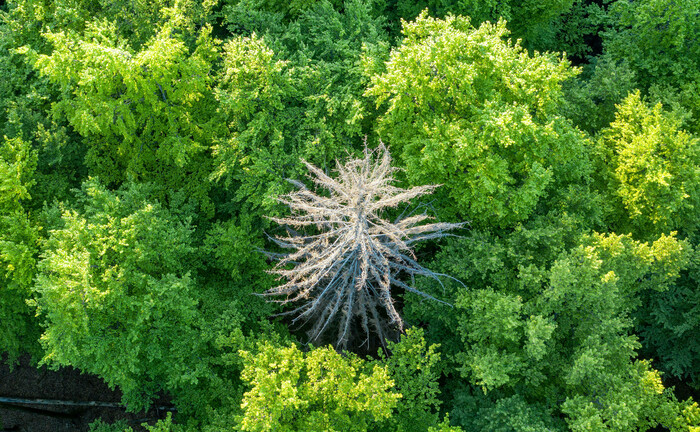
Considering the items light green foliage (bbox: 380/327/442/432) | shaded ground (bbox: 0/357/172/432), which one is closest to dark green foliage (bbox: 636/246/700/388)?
light green foliage (bbox: 380/327/442/432)

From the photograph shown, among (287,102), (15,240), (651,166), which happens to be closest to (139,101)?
(287,102)

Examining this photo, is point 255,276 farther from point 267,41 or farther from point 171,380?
point 267,41

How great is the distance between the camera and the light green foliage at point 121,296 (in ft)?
41.5

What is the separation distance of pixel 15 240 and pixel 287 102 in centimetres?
906

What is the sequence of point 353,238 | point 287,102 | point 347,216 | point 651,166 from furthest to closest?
point 287,102
point 651,166
point 347,216
point 353,238

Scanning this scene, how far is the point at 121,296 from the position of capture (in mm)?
13391

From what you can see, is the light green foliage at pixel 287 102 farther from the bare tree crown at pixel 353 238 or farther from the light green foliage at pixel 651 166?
the light green foliage at pixel 651 166

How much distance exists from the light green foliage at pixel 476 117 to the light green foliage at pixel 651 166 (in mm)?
2377

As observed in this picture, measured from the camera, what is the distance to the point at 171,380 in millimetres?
14281

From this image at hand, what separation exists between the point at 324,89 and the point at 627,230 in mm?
11609

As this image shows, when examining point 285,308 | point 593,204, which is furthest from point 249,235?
point 593,204

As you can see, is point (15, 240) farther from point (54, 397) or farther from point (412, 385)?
point (412, 385)

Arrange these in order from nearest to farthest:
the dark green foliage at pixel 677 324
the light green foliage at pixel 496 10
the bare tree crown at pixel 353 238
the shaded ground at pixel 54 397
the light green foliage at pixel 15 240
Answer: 1. the bare tree crown at pixel 353 238
2. the light green foliage at pixel 15 240
3. the dark green foliage at pixel 677 324
4. the light green foliage at pixel 496 10
5. the shaded ground at pixel 54 397

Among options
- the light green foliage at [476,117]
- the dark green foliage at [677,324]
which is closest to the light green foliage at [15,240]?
the light green foliage at [476,117]
